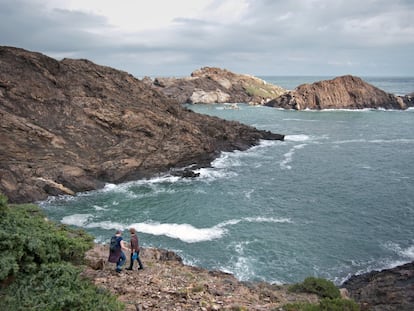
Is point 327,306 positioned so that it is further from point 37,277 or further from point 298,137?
point 298,137

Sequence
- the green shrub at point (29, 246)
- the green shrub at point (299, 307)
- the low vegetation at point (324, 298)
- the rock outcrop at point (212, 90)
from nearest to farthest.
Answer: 1. the green shrub at point (29, 246)
2. the green shrub at point (299, 307)
3. the low vegetation at point (324, 298)
4. the rock outcrop at point (212, 90)

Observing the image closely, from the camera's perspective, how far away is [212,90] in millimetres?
180750

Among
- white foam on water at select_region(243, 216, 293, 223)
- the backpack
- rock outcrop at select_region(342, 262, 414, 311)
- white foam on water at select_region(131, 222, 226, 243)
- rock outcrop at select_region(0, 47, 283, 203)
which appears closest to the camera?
the backpack

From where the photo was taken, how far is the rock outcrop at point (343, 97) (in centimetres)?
14312

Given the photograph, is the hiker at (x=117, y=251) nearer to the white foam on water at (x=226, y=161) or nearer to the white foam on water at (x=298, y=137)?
the white foam on water at (x=226, y=161)

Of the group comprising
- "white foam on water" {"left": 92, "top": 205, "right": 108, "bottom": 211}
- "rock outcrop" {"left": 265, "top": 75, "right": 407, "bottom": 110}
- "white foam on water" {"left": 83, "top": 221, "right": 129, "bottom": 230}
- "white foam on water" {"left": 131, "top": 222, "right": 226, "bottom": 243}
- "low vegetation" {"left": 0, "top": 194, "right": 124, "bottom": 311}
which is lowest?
"white foam on water" {"left": 131, "top": 222, "right": 226, "bottom": 243}

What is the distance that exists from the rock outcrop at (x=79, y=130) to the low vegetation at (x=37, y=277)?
2883cm

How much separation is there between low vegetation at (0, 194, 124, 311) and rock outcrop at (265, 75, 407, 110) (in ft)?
456

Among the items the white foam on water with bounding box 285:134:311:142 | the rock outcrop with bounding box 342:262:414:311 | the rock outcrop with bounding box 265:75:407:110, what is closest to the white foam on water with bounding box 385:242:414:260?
the rock outcrop with bounding box 342:262:414:311

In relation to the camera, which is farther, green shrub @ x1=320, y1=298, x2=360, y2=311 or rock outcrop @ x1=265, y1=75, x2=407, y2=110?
rock outcrop @ x1=265, y1=75, x2=407, y2=110

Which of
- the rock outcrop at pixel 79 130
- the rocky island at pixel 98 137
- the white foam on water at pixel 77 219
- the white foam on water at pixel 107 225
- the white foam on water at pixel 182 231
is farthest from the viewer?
the rock outcrop at pixel 79 130

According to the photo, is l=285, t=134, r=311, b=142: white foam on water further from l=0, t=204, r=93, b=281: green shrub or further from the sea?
l=0, t=204, r=93, b=281: green shrub

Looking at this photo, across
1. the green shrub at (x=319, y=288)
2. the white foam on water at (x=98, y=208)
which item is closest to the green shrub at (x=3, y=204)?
the green shrub at (x=319, y=288)

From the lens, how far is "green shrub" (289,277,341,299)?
20.9m
